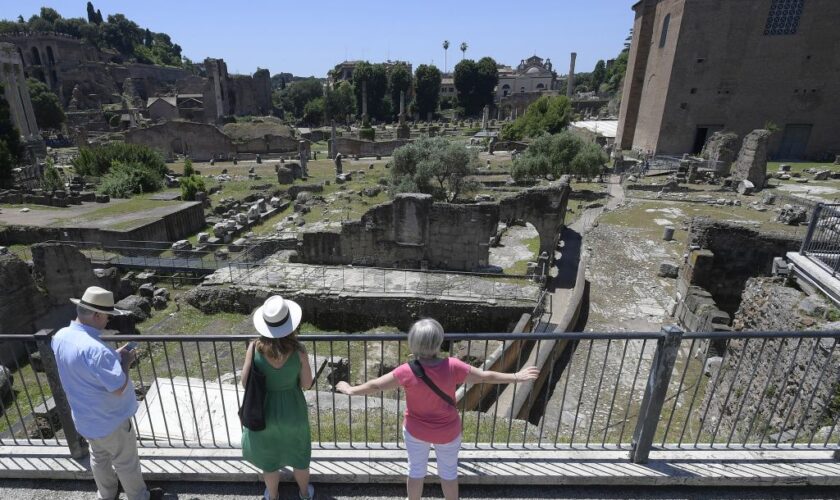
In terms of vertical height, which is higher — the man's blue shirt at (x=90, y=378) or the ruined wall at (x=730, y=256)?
the man's blue shirt at (x=90, y=378)

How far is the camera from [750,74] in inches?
1278

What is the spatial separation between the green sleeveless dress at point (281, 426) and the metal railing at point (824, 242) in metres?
7.92

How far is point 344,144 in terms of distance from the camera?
51.1m

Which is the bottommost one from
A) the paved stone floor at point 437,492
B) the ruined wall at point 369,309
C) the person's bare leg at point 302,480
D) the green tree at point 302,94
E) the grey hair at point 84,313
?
the ruined wall at point 369,309

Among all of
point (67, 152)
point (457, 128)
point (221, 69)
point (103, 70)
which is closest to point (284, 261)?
point (67, 152)

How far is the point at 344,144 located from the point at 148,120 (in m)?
31.7

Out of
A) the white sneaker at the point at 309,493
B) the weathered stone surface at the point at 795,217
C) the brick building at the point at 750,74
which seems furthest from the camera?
the brick building at the point at 750,74

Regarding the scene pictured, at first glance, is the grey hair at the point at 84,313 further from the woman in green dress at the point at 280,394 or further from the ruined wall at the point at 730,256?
the ruined wall at the point at 730,256

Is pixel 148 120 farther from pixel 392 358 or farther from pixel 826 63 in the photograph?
pixel 826 63

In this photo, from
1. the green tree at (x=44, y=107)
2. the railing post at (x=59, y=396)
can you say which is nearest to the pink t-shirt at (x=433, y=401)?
the railing post at (x=59, y=396)

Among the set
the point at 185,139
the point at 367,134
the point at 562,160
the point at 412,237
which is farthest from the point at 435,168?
the point at 185,139

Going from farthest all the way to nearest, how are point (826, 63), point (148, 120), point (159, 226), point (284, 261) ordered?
point (148, 120), point (826, 63), point (159, 226), point (284, 261)

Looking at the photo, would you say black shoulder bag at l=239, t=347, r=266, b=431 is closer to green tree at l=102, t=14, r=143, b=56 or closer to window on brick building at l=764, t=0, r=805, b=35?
window on brick building at l=764, t=0, r=805, b=35

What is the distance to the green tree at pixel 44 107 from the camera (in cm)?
5372
